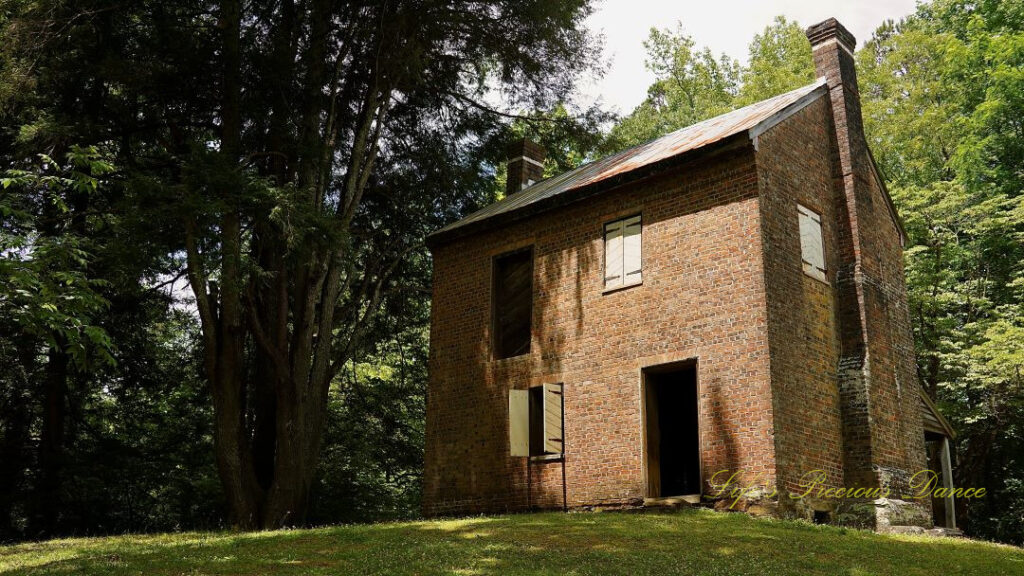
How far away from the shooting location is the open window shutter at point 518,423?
1538 cm

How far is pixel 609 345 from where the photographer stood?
14.9m

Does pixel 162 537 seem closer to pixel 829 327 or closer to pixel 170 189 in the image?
pixel 170 189

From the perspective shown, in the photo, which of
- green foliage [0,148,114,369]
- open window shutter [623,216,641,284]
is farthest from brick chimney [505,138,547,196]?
green foliage [0,148,114,369]

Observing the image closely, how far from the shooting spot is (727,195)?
13.9 m

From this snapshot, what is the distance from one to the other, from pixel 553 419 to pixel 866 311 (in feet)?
18.5

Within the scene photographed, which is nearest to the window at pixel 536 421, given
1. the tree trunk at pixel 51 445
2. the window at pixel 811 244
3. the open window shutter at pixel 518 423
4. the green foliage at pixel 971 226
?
the open window shutter at pixel 518 423

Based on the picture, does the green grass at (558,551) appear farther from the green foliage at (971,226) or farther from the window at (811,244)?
the green foliage at (971,226)

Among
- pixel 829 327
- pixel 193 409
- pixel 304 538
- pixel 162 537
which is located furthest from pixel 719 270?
pixel 193 409

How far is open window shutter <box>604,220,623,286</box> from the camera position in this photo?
15.2 meters

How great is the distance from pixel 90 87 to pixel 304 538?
10.0 m

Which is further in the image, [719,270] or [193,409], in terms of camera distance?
[193,409]

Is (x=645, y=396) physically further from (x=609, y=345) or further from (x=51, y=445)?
(x=51, y=445)

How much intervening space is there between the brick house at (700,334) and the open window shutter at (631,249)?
1.3 inches

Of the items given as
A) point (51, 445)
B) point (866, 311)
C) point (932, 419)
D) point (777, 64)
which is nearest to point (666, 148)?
point (866, 311)
